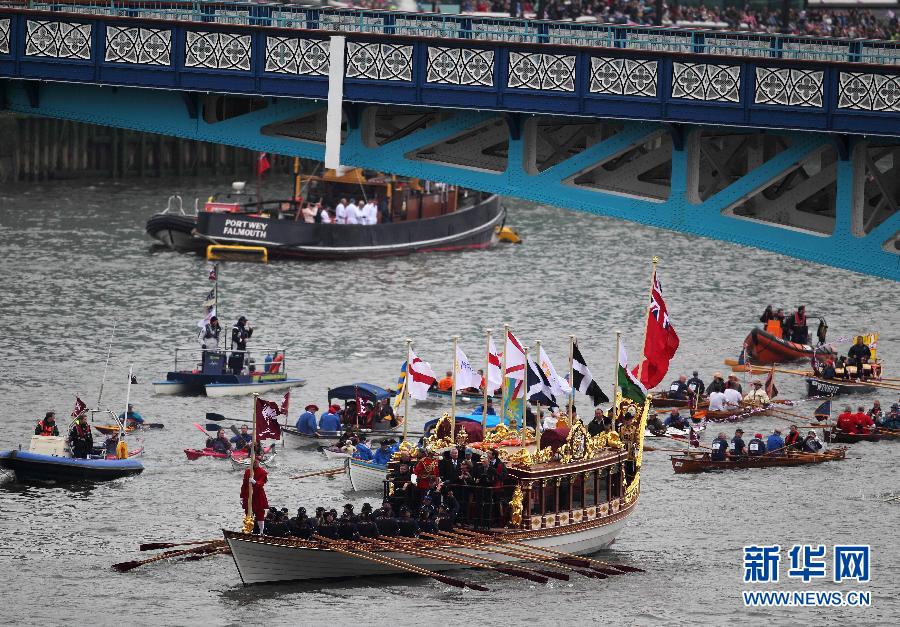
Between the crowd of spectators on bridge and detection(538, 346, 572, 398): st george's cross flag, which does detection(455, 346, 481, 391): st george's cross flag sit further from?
the crowd of spectators on bridge

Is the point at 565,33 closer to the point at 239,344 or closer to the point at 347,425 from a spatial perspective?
the point at 347,425

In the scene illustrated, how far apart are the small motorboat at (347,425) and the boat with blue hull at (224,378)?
11.4ft

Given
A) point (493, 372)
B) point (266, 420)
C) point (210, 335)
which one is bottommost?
point (210, 335)

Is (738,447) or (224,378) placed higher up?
(224,378)

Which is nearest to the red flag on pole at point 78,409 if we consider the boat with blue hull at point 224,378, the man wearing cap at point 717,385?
the boat with blue hull at point 224,378

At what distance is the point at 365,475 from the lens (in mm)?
52125

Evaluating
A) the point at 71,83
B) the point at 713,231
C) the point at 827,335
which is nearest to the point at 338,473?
the point at 71,83

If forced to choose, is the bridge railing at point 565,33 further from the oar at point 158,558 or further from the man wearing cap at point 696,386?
the man wearing cap at point 696,386

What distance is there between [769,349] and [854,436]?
35.3ft

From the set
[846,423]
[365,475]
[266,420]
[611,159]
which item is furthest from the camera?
[846,423]

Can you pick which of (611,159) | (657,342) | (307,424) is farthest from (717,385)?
(611,159)

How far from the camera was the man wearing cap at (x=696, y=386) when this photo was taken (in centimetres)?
6200

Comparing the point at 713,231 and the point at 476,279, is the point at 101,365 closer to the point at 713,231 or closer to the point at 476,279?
the point at 476,279

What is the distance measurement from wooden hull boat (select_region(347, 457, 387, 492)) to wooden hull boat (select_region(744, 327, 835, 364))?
830 inches
